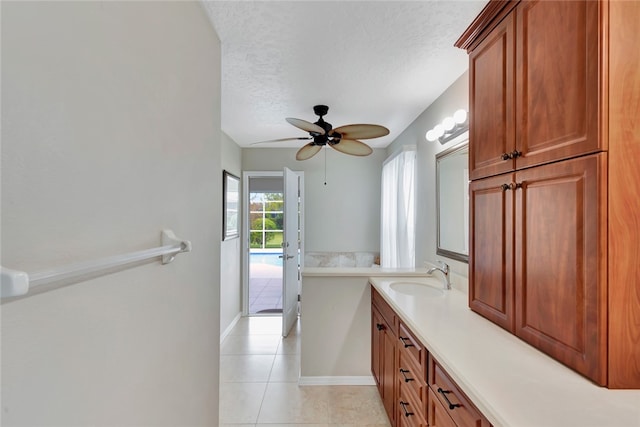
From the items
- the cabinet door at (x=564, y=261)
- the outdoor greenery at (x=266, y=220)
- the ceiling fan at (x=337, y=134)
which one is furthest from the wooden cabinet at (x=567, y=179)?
the outdoor greenery at (x=266, y=220)

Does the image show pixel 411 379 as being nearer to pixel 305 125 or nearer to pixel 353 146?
pixel 305 125

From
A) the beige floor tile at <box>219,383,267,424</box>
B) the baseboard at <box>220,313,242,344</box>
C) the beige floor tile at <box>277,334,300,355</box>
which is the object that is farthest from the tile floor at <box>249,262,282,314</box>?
the beige floor tile at <box>219,383,267,424</box>

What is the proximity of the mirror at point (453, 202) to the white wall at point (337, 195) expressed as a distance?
1.89m

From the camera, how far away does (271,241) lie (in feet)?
21.4

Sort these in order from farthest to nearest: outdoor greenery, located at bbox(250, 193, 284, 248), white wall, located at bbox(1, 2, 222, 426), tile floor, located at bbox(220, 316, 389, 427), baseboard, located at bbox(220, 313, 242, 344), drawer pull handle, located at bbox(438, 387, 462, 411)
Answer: outdoor greenery, located at bbox(250, 193, 284, 248) → baseboard, located at bbox(220, 313, 242, 344) → tile floor, located at bbox(220, 316, 389, 427) → drawer pull handle, located at bbox(438, 387, 462, 411) → white wall, located at bbox(1, 2, 222, 426)

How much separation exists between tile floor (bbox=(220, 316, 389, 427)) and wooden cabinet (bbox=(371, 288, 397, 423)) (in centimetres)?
21

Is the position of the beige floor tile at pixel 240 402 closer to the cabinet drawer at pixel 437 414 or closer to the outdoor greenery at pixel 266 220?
the cabinet drawer at pixel 437 414

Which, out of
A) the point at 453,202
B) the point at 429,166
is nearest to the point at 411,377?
the point at 453,202

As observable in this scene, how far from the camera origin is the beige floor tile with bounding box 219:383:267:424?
2113 millimetres

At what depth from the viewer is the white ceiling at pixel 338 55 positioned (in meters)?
1.44

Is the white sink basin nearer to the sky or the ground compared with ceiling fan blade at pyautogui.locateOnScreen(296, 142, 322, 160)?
nearer to the ground

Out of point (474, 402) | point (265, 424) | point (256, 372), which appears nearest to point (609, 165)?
point (474, 402)

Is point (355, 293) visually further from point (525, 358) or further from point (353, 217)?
point (353, 217)

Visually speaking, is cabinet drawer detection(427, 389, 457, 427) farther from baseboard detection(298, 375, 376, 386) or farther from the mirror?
baseboard detection(298, 375, 376, 386)
